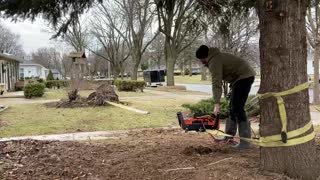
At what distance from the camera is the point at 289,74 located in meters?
4.16

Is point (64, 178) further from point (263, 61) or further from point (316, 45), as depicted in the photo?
point (316, 45)

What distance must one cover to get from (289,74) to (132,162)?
212cm

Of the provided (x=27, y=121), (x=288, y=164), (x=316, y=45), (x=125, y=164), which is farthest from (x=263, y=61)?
(x=316, y=45)

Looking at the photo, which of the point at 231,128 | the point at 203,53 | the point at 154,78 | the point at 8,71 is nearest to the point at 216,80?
the point at 203,53

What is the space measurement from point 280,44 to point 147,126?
22.2ft

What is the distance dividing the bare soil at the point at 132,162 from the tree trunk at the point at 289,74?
212 millimetres

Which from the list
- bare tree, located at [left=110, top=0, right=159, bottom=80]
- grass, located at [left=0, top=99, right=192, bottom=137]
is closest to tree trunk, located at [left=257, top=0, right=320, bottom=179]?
grass, located at [left=0, top=99, right=192, bottom=137]

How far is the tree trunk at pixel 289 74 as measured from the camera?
163 inches

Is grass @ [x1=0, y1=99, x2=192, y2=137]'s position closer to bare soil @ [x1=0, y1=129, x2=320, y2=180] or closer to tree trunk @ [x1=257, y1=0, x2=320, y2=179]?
bare soil @ [x1=0, y1=129, x2=320, y2=180]

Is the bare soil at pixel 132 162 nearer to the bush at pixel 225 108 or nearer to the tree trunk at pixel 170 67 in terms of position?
the bush at pixel 225 108

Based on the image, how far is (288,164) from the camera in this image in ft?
13.7

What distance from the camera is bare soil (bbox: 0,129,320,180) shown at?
439 cm

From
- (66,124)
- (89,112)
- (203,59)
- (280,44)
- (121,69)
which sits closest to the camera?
(280,44)

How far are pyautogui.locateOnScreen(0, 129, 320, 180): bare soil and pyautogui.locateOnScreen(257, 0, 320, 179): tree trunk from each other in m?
0.21
